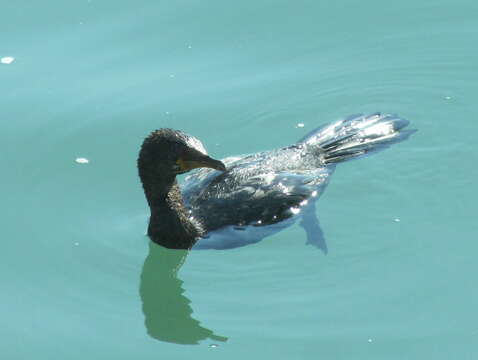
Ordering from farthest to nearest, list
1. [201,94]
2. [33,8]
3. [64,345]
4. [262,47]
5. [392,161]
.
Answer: [33,8], [262,47], [201,94], [392,161], [64,345]

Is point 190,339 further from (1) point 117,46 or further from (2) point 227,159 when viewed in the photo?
(1) point 117,46

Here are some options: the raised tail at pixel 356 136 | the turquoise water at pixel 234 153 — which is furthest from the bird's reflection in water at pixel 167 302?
the raised tail at pixel 356 136

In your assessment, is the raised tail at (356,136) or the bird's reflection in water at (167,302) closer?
the bird's reflection in water at (167,302)

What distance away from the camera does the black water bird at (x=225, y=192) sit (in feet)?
26.3

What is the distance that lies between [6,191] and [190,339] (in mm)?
2589

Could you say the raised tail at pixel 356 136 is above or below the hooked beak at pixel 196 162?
below

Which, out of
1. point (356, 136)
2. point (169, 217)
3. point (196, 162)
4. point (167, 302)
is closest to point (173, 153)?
point (196, 162)

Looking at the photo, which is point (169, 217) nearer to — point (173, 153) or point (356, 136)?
point (173, 153)

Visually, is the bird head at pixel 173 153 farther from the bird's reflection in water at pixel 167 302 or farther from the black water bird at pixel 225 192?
the bird's reflection in water at pixel 167 302

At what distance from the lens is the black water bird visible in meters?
8.03

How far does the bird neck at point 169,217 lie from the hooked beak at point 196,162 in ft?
0.51

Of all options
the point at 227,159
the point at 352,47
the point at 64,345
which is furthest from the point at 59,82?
the point at 64,345

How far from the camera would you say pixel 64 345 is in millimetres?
7215

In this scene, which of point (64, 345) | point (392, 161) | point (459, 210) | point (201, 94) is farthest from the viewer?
point (201, 94)
